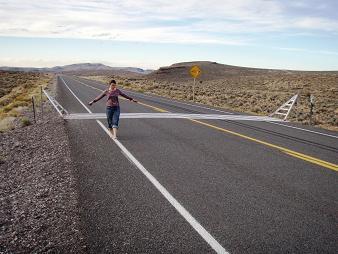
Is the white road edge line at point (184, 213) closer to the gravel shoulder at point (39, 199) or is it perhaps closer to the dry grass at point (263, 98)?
the gravel shoulder at point (39, 199)

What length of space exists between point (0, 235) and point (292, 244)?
139 inches

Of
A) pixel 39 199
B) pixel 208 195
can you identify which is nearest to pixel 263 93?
pixel 208 195

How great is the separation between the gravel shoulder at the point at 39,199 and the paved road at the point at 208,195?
0.23 metres

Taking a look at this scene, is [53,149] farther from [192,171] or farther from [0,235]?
[0,235]

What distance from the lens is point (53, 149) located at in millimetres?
9820

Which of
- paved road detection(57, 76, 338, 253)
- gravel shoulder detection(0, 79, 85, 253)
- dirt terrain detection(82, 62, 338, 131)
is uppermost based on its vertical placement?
paved road detection(57, 76, 338, 253)

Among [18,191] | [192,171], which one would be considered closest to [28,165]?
[18,191]

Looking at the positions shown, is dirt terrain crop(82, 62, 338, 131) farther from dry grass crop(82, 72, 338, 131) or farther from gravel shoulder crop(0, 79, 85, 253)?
gravel shoulder crop(0, 79, 85, 253)

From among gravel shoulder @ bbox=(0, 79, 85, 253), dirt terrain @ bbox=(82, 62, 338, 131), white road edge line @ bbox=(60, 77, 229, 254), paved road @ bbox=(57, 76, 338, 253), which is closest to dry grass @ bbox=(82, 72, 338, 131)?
dirt terrain @ bbox=(82, 62, 338, 131)

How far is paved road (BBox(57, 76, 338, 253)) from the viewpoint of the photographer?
14.6 feet

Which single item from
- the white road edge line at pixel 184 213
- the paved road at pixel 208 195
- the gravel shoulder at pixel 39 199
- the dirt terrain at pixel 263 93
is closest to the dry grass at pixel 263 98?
the dirt terrain at pixel 263 93

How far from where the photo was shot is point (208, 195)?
598 centimetres

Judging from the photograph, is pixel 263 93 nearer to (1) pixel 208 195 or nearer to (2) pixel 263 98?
(2) pixel 263 98

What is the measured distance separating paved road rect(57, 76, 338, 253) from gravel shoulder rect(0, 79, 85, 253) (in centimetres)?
23
